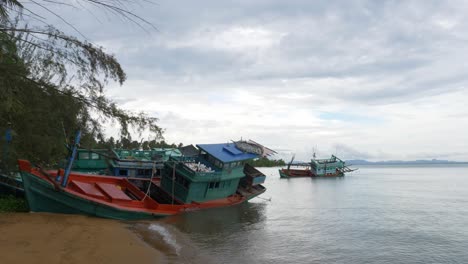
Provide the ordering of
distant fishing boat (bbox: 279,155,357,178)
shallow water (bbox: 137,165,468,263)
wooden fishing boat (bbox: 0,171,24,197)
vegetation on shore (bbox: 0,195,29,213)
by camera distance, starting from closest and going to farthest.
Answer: shallow water (bbox: 137,165,468,263)
vegetation on shore (bbox: 0,195,29,213)
wooden fishing boat (bbox: 0,171,24,197)
distant fishing boat (bbox: 279,155,357,178)

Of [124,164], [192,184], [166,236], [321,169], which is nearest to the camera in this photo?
[166,236]

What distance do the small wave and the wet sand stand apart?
1.41 metres

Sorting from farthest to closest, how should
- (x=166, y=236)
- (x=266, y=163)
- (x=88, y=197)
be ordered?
(x=266, y=163) → (x=88, y=197) → (x=166, y=236)

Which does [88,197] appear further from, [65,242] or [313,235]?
[313,235]

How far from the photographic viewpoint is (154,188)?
25.3m

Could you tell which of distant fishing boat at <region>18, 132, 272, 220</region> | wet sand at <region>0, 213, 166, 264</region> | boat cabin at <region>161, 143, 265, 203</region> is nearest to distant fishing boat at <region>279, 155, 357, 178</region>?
distant fishing boat at <region>18, 132, 272, 220</region>

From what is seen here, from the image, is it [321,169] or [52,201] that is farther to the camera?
[321,169]

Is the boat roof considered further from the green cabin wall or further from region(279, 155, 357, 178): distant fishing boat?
region(279, 155, 357, 178): distant fishing boat

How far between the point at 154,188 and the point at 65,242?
13544mm

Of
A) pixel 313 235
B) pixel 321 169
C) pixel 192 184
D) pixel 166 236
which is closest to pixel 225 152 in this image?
pixel 192 184

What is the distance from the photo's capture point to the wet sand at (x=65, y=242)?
1010cm

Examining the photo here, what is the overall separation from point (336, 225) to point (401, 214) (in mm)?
8376

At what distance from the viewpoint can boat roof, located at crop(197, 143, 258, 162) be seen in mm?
28095

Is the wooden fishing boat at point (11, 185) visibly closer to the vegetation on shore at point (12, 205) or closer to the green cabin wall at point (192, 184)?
the vegetation on shore at point (12, 205)
